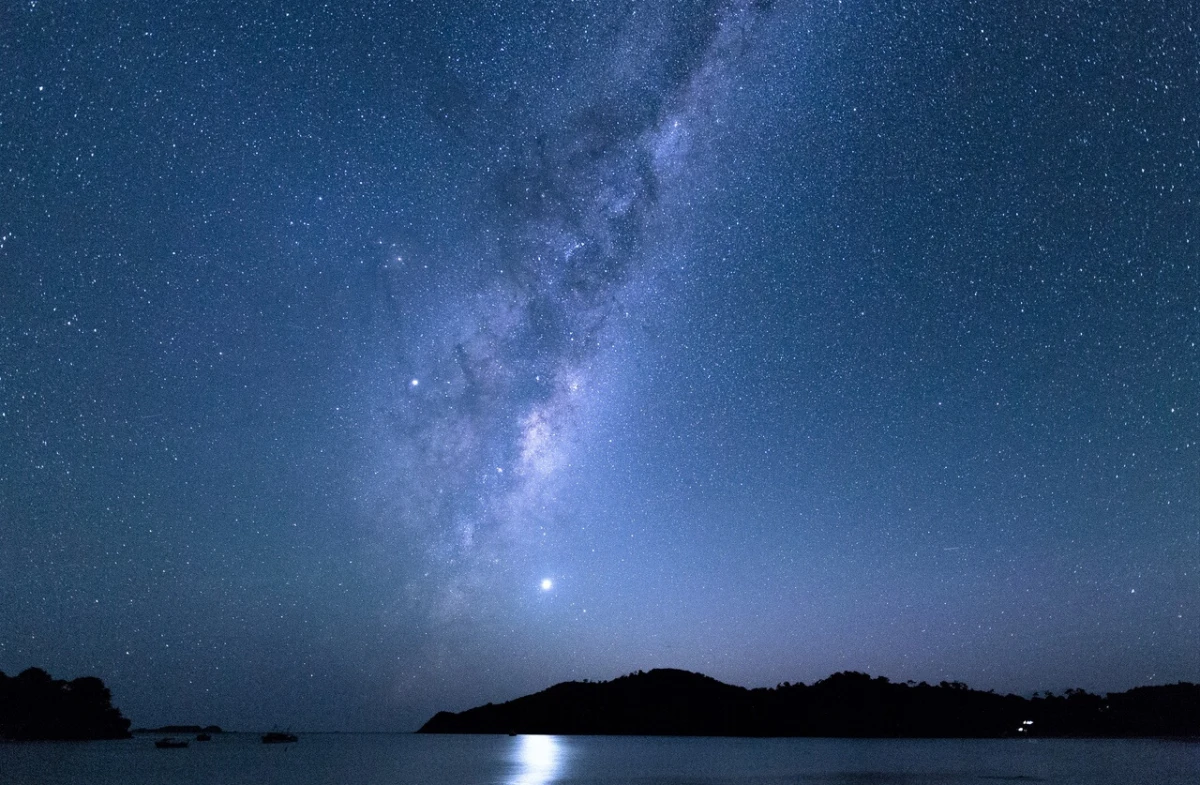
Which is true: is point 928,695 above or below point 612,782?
above

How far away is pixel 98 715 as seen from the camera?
137m

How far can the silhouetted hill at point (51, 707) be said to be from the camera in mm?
125438

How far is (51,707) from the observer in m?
129

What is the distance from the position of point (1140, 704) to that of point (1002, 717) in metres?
26.8

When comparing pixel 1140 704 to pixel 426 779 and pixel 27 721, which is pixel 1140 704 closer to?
pixel 426 779

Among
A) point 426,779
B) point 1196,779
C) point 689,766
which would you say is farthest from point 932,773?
point 426,779

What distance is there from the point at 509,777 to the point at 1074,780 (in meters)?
43.8

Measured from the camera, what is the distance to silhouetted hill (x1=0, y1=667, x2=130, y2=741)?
125m

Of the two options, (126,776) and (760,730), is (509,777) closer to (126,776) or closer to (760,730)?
(126,776)

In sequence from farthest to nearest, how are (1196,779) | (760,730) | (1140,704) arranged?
(760,730), (1140,704), (1196,779)

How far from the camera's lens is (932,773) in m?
66.8

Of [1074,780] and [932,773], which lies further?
[932,773]

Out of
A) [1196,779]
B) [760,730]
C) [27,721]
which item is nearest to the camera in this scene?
[1196,779]

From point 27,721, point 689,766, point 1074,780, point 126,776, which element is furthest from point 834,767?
point 27,721
